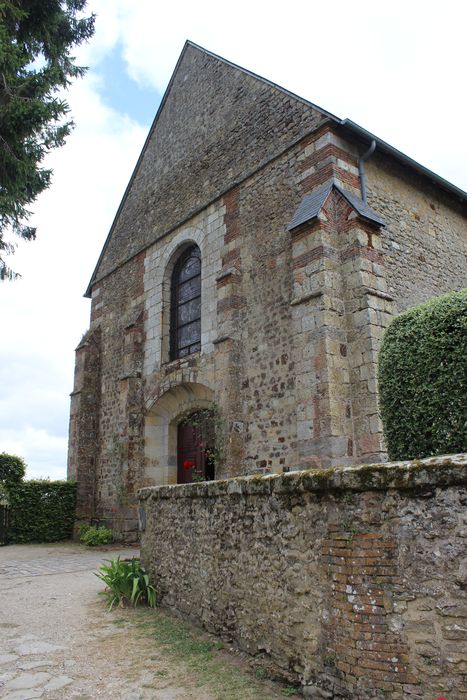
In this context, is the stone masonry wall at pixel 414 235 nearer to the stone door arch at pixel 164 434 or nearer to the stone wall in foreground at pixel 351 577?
the stone door arch at pixel 164 434

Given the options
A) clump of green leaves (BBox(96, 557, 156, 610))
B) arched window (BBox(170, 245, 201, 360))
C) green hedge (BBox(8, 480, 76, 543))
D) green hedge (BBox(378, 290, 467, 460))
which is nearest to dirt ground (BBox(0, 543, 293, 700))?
clump of green leaves (BBox(96, 557, 156, 610))

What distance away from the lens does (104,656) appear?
14.3 feet

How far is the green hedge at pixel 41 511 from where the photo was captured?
41.6 feet

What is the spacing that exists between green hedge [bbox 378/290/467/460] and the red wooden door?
6.67 m

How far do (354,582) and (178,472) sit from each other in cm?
927

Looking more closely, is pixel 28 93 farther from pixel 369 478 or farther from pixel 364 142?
pixel 369 478

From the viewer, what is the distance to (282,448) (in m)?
8.56

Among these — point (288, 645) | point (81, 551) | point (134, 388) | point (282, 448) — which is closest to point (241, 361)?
point (282, 448)

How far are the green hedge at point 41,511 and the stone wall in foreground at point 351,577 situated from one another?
9.57 meters

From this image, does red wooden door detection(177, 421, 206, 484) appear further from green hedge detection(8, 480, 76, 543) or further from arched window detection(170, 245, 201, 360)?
green hedge detection(8, 480, 76, 543)

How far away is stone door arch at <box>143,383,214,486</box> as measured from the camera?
38.5 feet

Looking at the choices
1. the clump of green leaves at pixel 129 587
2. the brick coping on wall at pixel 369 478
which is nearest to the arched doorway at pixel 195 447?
the clump of green leaves at pixel 129 587

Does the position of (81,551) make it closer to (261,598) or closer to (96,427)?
(96,427)

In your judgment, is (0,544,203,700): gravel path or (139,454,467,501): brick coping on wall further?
(0,544,203,700): gravel path
